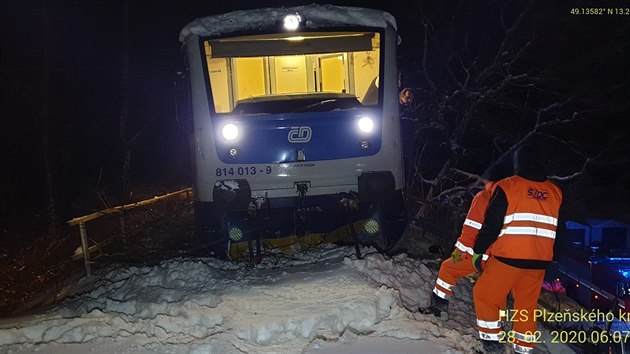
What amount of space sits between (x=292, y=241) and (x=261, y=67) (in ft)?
10.1

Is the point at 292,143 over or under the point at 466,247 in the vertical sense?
over

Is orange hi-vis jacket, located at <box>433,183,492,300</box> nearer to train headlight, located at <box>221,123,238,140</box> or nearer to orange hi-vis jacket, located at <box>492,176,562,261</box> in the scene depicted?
orange hi-vis jacket, located at <box>492,176,562,261</box>

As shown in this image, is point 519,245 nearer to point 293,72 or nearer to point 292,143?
point 292,143

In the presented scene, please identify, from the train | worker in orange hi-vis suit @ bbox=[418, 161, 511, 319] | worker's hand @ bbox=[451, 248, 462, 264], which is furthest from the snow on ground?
the train

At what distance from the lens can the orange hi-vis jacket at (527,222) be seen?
3.71 meters

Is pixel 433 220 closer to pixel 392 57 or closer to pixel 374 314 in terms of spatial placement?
pixel 392 57

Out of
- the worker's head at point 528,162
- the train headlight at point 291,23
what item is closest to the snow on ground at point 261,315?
the worker's head at point 528,162

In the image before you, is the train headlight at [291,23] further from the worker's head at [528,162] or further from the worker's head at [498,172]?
the worker's head at [528,162]

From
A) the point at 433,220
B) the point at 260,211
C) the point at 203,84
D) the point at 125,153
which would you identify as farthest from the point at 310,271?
the point at 125,153

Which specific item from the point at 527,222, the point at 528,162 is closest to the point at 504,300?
the point at 527,222

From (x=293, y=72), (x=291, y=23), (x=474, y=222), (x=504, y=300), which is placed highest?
(x=291, y=23)

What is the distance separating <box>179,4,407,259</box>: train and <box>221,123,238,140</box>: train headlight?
0.04ft

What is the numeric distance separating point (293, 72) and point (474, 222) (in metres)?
4.84

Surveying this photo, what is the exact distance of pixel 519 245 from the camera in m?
3.70
